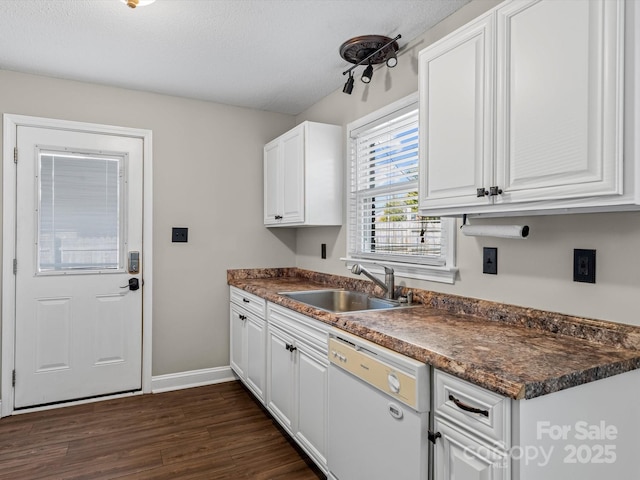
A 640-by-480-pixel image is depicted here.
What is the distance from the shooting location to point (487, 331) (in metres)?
1.62

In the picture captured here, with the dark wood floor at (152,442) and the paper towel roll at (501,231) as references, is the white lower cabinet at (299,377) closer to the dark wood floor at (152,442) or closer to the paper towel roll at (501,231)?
the dark wood floor at (152,442)

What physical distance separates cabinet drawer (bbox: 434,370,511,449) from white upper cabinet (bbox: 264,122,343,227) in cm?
181

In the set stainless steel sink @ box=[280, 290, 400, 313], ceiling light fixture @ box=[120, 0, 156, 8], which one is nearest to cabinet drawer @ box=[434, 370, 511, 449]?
stainless steel sink @ box=[280, 290, 400, 313]

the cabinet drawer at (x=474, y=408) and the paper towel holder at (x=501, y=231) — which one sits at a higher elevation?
the paper towel holder at (x=501, y=231)

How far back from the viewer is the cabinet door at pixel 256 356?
2744mm

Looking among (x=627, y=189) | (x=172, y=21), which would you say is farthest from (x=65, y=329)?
(x=627, y=189)

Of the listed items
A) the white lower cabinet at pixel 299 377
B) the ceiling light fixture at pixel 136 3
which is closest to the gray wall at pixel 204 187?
the white lower cabinet at pixel 299 377

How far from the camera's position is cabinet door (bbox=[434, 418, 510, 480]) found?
42.7 inches

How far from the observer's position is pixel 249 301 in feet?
9.90

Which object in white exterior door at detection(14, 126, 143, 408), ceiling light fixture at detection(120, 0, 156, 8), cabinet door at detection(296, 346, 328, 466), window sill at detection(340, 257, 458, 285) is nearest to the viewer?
ceiling light fixture at detection(120, 0, 156, 8)

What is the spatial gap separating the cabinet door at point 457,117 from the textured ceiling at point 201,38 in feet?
1.78

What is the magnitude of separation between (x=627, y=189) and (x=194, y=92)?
3015mm

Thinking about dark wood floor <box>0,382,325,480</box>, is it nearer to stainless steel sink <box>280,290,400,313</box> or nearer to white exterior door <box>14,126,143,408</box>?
white exterior door <box>14,126,143,408</box>

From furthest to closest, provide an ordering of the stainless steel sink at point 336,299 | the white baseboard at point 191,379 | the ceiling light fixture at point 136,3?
the white baseboard at point 191,379 → the stainless steel sink at point 336,299 → the ceiling light fixture at point 136,3
